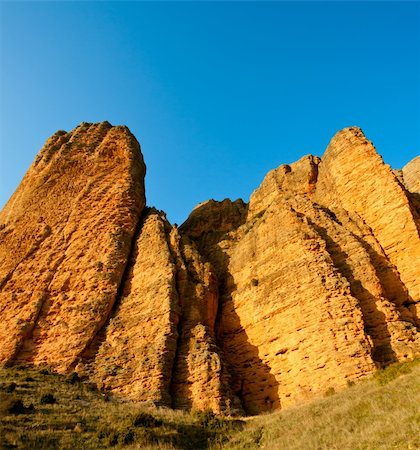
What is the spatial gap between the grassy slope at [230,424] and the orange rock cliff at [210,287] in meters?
3.73

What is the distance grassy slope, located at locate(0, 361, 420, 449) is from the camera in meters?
10.6

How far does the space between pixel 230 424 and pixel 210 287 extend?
1358cm

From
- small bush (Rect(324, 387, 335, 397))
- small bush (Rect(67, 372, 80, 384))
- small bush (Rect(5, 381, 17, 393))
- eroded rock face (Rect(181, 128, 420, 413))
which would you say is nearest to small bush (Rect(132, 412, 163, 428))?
small bush (Rect(5, 381, 17, 393))

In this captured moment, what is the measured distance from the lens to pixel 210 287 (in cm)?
2953

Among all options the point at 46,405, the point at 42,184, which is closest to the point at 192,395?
the point at 46,405

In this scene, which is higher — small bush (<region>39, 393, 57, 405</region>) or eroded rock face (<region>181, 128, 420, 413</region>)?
eroded rock face (<region>181, 128, 420, 413</region>)

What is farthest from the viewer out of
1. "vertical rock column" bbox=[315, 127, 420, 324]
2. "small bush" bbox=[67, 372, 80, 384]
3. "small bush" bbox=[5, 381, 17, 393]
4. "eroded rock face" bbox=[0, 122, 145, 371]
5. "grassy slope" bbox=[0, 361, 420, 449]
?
"eroded rock face" bbox=[0, 122, 145, 371]

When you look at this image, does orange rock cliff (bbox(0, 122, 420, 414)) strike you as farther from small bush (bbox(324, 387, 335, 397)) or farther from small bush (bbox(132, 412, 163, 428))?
small bush (bbox(132, 412, 163, 428))

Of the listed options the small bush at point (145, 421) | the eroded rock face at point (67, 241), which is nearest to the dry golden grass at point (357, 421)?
the small bush at point (145, 421)

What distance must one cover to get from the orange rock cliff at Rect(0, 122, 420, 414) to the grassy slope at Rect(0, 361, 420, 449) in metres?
3.73

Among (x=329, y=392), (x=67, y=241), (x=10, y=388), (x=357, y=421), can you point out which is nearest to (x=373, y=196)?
(x=329, y=392)

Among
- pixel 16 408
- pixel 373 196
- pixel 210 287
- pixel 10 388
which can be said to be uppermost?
pixel 373 196

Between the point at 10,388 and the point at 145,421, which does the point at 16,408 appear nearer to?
the point at 10,388

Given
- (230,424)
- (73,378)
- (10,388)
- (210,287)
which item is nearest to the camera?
(230,424)
